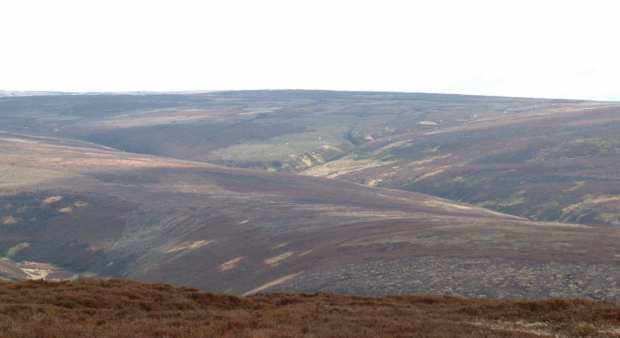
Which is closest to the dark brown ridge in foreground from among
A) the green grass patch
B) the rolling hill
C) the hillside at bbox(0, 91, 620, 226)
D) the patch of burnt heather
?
the patch of burnt heather

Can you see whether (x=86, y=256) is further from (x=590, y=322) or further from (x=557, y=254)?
(x=590, y=322)

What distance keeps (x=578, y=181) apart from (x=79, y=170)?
8261 cm

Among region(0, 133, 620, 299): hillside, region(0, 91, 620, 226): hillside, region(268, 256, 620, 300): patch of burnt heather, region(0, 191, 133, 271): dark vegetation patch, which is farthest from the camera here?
region(0, 91, 620, 226): hillside

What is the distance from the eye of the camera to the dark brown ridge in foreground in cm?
2138

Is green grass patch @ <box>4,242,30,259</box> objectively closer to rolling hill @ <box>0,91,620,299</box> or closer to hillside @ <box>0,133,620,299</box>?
hillside @ <box>0,133,620,299</box>

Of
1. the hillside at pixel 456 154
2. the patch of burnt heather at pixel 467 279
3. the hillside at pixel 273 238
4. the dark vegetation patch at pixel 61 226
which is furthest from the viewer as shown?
the hillside at pixel 456 154

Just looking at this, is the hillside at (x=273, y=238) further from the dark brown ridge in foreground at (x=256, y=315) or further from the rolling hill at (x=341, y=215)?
the dark brown ridge in foreground at (x=256, y=315)

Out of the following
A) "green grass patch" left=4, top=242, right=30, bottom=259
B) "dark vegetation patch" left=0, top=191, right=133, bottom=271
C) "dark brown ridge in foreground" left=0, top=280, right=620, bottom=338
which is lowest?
"green grass patch" left=4, top=242, right=30, bottom=259

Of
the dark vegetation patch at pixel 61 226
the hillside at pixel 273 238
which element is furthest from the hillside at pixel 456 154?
the dark vegetation patch at pixel 61 226

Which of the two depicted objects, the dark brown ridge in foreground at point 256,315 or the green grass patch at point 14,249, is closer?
the dark brown ridge in foreground at point 256,315

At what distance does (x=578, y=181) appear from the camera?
105250 millimetres

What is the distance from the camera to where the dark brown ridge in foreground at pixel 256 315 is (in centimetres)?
2138

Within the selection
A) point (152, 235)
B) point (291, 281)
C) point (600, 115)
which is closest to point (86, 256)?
point (152, 235)

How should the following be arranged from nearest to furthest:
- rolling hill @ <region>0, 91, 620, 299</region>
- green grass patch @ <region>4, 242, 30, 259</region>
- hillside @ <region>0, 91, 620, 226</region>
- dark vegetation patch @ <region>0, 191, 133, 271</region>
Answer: rolling hill @ <region>0, 91, 620, 299</region>, dark vegetation patch @ <region>0, 191, 133, 271</region>, green grass patch @ <region>4, 242, 30, 259</region>, hillside @ <region>0, 91, 620, 226</region>
